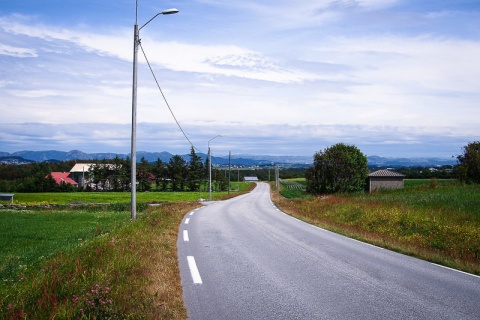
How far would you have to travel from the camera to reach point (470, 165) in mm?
46688

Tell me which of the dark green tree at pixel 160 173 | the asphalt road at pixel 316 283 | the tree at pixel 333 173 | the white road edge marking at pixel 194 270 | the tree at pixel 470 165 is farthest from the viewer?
the dark green tree at pixel 160 173

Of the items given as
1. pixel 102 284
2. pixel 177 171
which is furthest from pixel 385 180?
pixel 102 284

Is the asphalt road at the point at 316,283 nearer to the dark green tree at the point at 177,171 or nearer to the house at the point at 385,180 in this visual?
the house at the point at 385,180

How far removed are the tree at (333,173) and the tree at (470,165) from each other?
590 inches

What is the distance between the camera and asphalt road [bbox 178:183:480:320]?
576 centimetres

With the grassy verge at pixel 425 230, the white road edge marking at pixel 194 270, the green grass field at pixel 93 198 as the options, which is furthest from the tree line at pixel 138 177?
the white road edge marking at pixel 194 270

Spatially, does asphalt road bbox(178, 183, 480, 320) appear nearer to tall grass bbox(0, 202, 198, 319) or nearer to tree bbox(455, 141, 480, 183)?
tall grass bbox(0, 202, 198, 319)

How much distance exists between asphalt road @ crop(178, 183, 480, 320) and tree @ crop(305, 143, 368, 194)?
48.8m

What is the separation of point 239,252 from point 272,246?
4.41ft

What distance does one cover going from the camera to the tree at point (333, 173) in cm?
5972

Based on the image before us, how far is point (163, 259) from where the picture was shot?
916 cm

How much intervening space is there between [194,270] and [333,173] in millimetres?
53006

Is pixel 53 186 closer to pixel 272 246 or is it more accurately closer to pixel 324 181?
pixel 324 181

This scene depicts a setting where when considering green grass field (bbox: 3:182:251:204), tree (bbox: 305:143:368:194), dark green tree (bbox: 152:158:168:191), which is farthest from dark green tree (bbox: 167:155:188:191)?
tree (bbox: 305:143:368:194)
